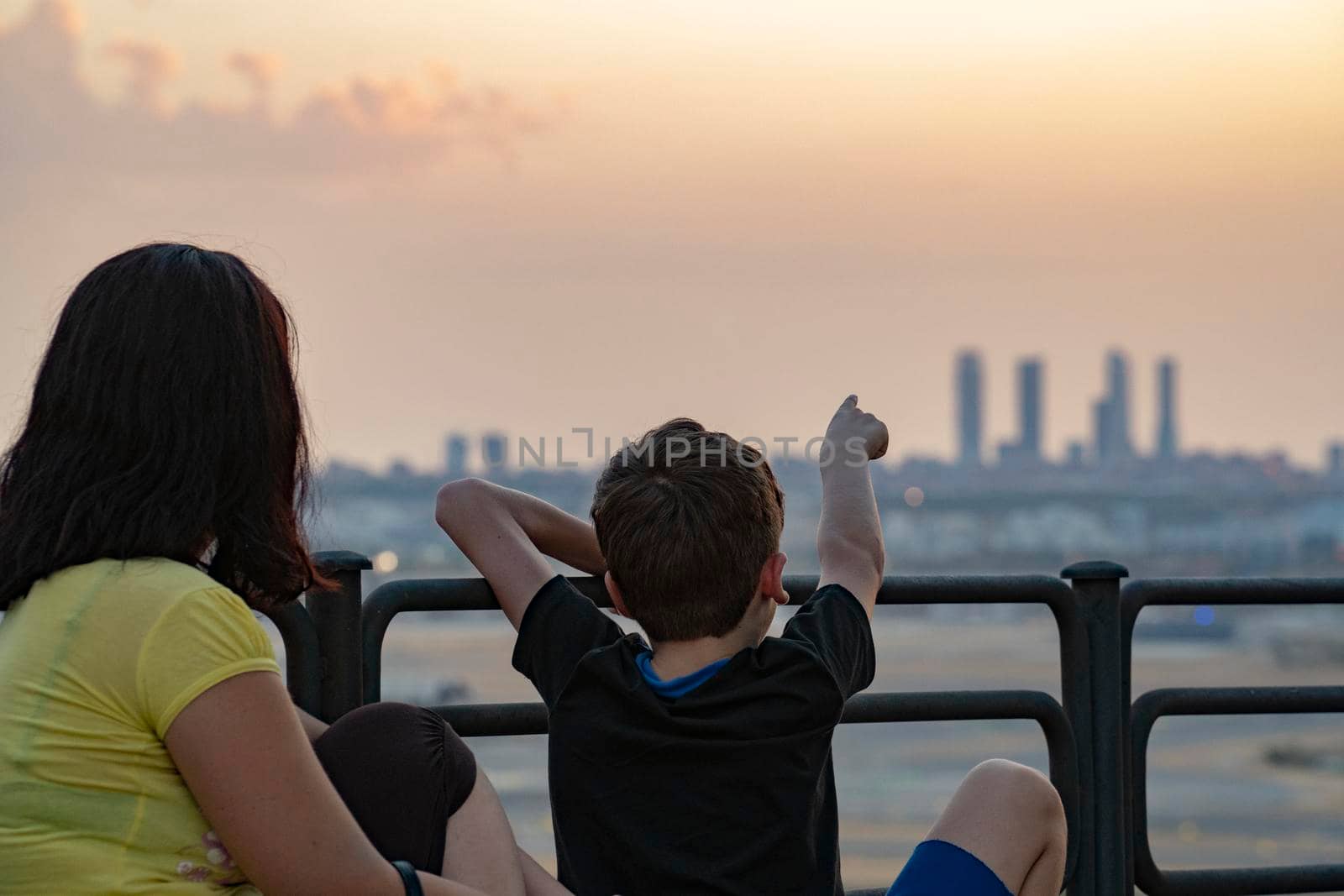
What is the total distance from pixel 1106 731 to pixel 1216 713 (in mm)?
285

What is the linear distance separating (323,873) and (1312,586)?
91.2 inches

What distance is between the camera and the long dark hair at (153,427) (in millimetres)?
1819

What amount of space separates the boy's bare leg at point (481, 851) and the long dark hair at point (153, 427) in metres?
0.43

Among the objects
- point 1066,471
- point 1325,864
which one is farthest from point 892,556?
point 1325,864

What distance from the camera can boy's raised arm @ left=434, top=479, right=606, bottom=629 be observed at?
266 cm

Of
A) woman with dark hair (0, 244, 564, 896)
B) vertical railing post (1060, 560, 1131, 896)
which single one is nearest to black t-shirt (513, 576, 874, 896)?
woman with dark hair (0, 244, 564, 896)

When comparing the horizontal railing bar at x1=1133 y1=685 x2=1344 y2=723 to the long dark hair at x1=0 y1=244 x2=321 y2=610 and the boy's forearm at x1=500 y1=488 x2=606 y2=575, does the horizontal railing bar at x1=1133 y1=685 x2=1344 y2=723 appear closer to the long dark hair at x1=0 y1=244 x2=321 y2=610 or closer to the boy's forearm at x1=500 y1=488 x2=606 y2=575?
the boy's forearm at x1=500 y1=488 x2=606 y2=575

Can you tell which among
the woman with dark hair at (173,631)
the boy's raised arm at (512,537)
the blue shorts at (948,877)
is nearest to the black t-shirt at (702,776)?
the blue shorts at (948,877)

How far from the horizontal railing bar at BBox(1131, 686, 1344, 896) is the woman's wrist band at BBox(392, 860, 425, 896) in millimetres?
1866

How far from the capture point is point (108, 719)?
171 centimetres

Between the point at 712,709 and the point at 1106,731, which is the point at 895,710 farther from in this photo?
the point at 712,709

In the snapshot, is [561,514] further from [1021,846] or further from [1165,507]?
[1165,507]

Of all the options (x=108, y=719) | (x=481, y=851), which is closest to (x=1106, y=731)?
(x=481, y=851)

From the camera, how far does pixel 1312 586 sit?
3352 millimetres
